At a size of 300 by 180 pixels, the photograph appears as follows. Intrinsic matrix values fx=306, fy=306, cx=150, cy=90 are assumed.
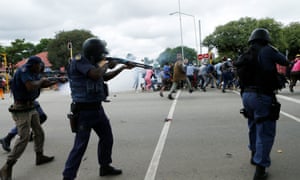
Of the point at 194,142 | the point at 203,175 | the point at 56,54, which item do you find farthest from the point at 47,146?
the point at 56,54

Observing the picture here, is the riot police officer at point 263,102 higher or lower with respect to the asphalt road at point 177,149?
higher

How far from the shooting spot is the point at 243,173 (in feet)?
12.6

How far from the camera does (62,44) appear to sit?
56438mm

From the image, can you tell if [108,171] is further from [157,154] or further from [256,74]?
[256,74]

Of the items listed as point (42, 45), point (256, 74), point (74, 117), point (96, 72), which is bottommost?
point (74, 117)

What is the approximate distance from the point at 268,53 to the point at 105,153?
2.31 m

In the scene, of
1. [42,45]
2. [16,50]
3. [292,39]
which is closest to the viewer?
[292,39]

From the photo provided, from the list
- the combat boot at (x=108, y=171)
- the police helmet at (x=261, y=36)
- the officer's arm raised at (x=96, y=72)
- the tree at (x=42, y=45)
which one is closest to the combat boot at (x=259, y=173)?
the police helmet at (x=261, y=36)

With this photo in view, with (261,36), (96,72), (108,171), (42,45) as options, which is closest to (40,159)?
(108,171)

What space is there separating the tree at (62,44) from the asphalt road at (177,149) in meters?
49.1

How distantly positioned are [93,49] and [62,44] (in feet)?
183

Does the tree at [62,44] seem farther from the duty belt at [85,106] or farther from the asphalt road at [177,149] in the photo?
the duty belt at [85,106]

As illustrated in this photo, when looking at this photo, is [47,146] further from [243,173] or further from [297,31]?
[297,31]

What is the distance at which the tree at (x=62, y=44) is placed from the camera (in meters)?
55.4
